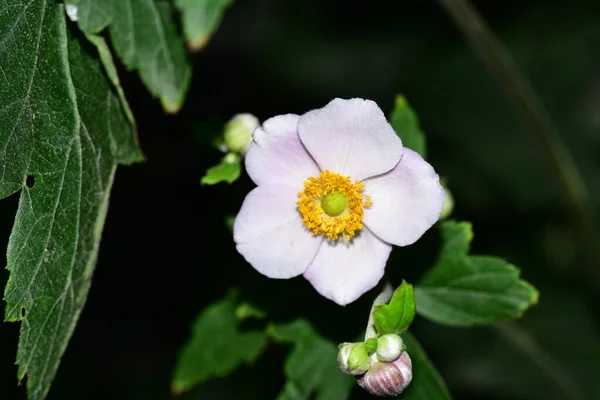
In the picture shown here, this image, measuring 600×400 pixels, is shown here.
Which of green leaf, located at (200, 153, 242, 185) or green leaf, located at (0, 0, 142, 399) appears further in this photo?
green leaf, located at (200, 153, 242, 185)

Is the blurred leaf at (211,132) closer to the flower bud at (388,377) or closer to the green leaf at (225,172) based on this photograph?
the green leaf at (225,172)

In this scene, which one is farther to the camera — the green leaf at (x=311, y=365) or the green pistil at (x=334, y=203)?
the green leaf at (x=311, y=365)

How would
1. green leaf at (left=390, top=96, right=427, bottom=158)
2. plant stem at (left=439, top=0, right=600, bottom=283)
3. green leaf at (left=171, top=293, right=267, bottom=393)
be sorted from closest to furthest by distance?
green leaf at (left=390, top=96, right=427, bottom=158)
green leaf at (left=171, top=293, right=267, bottom=393)
plant stem at (left=439, top=0, right=600, bottom=283)

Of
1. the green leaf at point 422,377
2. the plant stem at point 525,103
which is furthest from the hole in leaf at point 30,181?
the plant stem at point 525,103

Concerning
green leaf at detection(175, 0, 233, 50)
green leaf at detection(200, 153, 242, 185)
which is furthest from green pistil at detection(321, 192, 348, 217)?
green leaf at detection(175, 0, 233, 50)

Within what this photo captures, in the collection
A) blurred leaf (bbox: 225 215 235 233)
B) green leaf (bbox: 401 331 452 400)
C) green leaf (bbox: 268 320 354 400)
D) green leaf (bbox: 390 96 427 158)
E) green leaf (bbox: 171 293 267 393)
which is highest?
green leaf (bbox: 390 96 427 158)

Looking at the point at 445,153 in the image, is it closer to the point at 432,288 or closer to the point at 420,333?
the point at 420,333

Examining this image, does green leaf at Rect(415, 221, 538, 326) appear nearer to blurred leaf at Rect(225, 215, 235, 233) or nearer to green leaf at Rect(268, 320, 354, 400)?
green leaf at Rect(268, 320, 354, 400)
